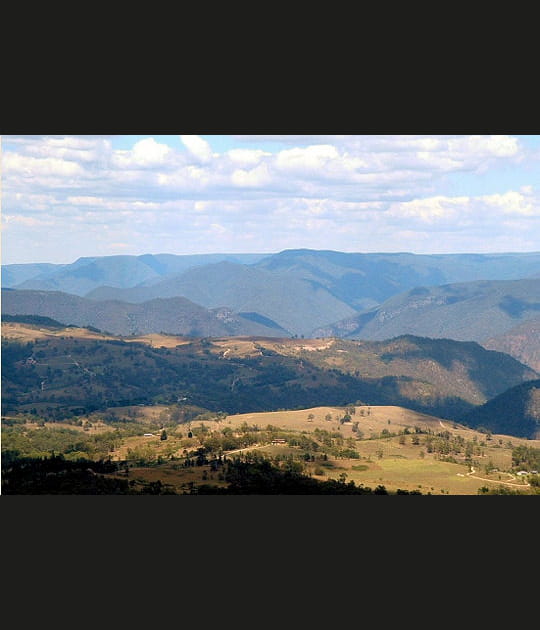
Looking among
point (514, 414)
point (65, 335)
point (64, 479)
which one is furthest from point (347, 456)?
point (65, 335)

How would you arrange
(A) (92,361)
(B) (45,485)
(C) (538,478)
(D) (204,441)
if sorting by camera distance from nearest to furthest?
(B) (45,485), (C) (538,478), (D) (204,441), (A) (92,361)

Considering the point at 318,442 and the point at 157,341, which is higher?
the point at 157,341

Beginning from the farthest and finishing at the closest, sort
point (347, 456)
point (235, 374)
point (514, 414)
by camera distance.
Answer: point (235, 374) < point (514, 414) < point (347, 456)

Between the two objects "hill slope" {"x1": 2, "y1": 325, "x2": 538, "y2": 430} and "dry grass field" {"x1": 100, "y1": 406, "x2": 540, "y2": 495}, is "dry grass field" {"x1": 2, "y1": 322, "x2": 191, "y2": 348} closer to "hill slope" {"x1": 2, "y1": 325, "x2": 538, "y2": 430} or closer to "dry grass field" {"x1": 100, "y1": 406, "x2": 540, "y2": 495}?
"hill slope" {"x1": 2, "y1": 325, "x2": 538, "y2": 430}

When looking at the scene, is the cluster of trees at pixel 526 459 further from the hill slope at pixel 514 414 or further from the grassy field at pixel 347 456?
the hill slope at pixel 514 414

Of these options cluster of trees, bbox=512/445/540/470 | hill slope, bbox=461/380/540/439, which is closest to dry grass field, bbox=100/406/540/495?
cluster of trees, bbox=512/445/540/470

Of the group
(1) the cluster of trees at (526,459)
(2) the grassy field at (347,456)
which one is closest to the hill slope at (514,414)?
(2) the grassy field at (347,456)

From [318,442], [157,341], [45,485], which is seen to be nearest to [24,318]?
[157,341]

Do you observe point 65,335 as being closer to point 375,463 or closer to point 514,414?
point 514,414

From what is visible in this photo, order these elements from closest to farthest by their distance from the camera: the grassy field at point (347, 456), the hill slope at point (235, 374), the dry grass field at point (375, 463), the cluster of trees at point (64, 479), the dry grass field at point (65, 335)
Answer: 1. the cluster of trees at point (64, 479)
2. the dry grass field at point (375, 463)
3. the grassy field at point (347, 456)
4. the hill slope at point (235, 374)
5. the dry grass field at point (65, 335)

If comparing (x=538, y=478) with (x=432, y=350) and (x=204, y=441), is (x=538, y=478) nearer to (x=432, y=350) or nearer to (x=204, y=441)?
(x=204, y=441)

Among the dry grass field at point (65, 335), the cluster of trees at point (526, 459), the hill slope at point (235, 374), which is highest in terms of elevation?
the dry grass field at point (65, 335)
